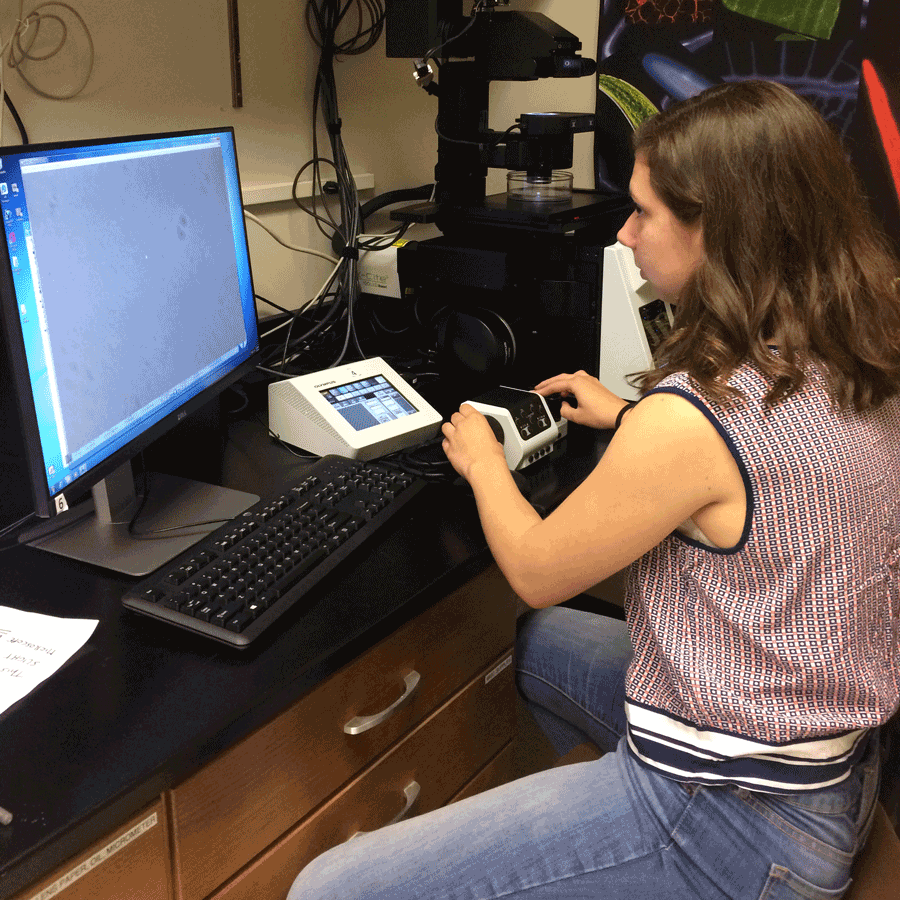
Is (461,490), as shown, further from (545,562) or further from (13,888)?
(13,888)

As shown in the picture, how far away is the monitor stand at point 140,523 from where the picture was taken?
1.06 meters

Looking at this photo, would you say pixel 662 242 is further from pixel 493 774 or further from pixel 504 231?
pixel 493 774

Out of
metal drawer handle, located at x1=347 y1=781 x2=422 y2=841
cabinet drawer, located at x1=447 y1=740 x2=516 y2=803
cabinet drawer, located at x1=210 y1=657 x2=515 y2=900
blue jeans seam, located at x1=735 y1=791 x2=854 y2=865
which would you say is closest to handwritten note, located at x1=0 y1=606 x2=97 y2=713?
cabinet drawer, located at x1=210 y1=657 x2=515 y2=900

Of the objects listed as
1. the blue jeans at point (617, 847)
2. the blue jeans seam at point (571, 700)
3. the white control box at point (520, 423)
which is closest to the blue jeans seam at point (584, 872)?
the blue jeans at point (617, 847)

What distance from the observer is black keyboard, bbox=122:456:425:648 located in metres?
0.92

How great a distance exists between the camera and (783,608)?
0.89 metres

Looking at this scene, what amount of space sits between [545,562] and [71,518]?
0.60m

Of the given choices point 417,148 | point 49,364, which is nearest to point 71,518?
point 49,364

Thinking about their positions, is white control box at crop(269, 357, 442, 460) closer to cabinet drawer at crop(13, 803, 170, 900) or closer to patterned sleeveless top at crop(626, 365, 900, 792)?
patterned sleeveless top at crop(626, 365, 900, 792)

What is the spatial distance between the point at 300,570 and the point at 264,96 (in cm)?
111

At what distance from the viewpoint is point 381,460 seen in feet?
4.41

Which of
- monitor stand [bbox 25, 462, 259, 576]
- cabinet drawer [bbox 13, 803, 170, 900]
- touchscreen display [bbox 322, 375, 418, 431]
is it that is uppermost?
touchscreen display [bbox 322, 375, 418, 431]

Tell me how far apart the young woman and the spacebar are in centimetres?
21

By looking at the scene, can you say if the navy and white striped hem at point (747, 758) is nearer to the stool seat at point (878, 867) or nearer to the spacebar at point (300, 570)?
the stool seat at point (878, 867)
